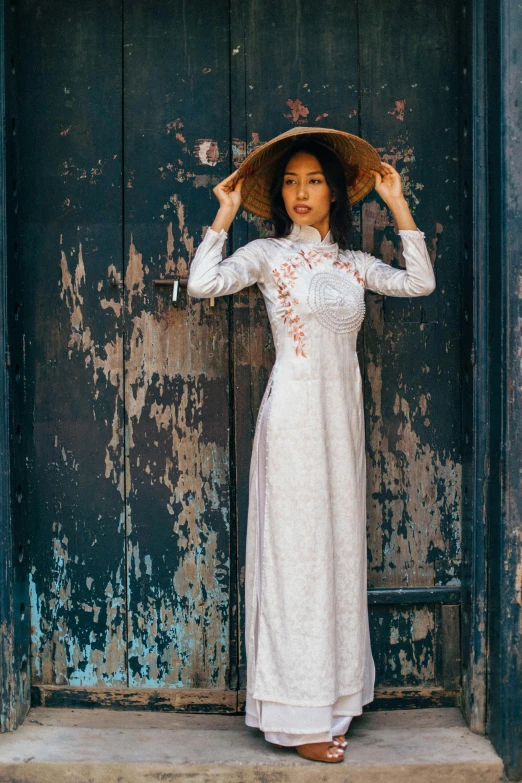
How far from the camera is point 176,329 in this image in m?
2.76

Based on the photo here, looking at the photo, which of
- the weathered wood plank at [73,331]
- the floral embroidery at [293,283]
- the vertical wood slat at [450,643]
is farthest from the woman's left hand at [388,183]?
the vertical wood slat at [450,643]

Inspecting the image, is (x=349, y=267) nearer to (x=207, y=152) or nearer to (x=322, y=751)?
(x=207, y=152)

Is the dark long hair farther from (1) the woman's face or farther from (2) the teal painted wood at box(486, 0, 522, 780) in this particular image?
(2) the teal painted wood at box(486, 0, 522, 780)

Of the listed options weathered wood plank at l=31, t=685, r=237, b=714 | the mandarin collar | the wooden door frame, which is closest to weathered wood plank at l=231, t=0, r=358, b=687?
the mandarin collar

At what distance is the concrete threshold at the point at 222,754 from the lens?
2436 mm

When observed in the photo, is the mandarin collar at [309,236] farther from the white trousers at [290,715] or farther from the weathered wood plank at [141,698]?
the weathered wood plank at [141,698]

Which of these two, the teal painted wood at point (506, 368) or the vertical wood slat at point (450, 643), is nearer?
the teal painted wood at point (506, 368)

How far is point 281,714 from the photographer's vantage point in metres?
2.42

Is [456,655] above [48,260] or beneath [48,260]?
beneath

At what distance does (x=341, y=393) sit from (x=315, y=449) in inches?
6.7

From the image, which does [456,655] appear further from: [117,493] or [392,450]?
[117,493]

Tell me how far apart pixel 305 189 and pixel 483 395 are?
2.52 feet

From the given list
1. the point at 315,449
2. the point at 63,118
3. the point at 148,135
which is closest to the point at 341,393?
the point at 315,449

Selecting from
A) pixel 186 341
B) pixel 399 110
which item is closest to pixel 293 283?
pixel 186 341
